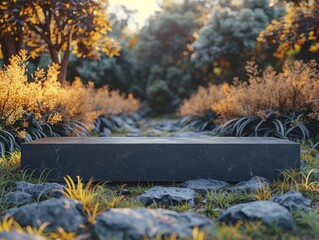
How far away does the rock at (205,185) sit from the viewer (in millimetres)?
3297

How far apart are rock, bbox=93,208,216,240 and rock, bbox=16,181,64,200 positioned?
856 millimetres

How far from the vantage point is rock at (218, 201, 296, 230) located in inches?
88.5

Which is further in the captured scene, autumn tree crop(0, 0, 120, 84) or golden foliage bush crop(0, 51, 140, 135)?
autumn tree crop(0, 0, 120, 84)

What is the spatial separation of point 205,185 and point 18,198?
5.24 feet

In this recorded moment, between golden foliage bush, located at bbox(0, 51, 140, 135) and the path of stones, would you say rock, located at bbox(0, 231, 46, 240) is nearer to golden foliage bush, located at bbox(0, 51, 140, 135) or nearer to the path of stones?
the path of stones

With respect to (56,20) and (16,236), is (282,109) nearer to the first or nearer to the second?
(56,20)

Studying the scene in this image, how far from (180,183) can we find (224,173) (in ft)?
1.43

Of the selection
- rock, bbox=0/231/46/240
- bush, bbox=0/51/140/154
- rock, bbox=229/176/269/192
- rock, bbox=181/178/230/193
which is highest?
bush, bbox=0/51/140/154

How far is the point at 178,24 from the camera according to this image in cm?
1816

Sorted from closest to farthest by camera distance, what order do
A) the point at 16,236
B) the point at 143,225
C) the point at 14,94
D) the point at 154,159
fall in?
the point at 16,236 < the point at 143,225 < the point at 154,159 < the point at 14,94

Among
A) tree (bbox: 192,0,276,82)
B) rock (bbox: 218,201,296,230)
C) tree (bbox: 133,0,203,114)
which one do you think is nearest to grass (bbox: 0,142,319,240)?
rock (bbox: 218,201,296,230)

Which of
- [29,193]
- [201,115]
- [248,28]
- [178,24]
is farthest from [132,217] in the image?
[178,24]

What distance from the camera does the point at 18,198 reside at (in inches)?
110

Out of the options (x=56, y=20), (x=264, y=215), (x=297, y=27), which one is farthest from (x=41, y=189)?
(x=297, y=27)
